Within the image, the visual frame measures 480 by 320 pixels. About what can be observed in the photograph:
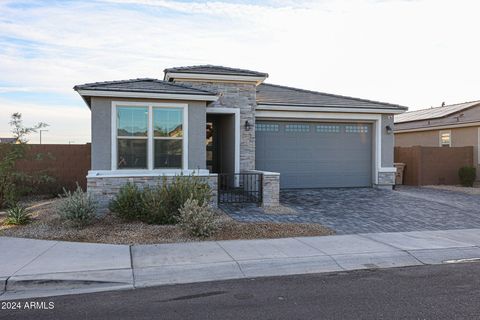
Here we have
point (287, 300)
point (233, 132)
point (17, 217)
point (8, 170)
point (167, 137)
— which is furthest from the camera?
point (233, 132)

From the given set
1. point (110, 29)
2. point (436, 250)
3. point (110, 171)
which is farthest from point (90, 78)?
point (436, 250)

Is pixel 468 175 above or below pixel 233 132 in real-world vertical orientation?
below

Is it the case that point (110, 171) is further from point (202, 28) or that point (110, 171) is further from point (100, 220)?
point (202, 28)

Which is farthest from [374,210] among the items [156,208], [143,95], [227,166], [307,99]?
[143,95]

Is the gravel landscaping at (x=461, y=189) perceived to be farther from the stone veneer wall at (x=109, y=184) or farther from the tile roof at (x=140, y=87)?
the stone veneer wall at (x=109, y=184)

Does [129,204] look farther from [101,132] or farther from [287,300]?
[287,300]

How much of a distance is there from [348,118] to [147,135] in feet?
29.4

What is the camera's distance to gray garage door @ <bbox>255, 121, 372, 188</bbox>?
16.5m

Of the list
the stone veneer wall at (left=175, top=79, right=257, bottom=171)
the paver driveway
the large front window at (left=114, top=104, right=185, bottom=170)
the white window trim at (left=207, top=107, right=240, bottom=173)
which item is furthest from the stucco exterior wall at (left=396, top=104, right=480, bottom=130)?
the large front window at (left=114, top=104, right=185, bottom=170)

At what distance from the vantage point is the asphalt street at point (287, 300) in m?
4.88

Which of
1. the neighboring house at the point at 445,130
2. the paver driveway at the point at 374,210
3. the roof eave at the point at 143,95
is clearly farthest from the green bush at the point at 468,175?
the roof eave at the point at 143,95

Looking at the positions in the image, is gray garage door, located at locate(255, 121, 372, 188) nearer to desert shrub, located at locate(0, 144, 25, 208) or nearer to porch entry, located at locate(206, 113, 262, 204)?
porch entry, located at locate(206, 113, 262, 204)

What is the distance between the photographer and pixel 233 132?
15.0 meters

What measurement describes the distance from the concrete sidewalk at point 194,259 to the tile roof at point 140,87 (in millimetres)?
4483
